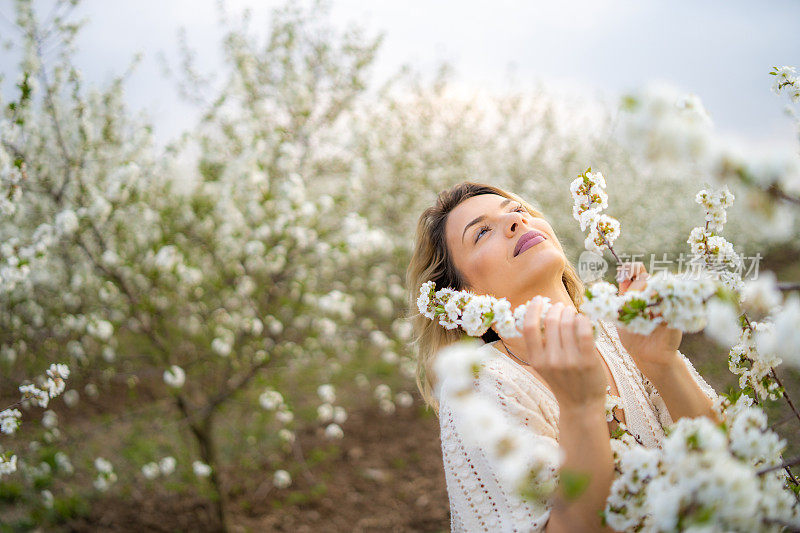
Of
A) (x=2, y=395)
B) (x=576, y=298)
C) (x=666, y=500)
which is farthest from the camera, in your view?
(x=2, y=395)

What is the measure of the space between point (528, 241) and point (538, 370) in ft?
1.64

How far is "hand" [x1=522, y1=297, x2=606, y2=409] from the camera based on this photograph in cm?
102

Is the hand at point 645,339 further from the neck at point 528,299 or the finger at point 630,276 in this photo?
the neck at point 528,299

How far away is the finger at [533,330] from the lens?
106cm

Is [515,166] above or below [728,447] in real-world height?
below

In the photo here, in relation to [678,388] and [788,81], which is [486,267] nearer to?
[678,388]

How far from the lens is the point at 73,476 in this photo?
13.3ft

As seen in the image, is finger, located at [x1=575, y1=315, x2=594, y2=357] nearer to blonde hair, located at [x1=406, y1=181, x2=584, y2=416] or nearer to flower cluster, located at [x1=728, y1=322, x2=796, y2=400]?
flower cluster, located at [x1=728, y1=322, x2=796, y2=400]

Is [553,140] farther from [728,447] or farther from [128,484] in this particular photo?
[728,447]

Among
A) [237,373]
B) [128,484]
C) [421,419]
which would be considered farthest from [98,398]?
[421,419]

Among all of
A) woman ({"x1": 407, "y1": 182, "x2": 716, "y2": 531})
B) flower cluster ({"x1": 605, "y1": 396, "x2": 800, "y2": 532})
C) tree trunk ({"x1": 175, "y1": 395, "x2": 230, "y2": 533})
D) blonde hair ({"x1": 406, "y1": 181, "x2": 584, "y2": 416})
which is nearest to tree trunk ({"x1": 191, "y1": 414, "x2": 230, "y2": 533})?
tree trunk ({"x1": 175, "y1": 395, "x2": 230, "y2": 533})

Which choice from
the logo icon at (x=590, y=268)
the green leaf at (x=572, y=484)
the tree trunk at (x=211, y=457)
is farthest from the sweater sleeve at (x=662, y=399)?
the tree trunk at (x=211, y=457)

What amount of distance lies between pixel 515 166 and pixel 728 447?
6.13m

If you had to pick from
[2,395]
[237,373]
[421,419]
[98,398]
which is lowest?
[421,419]
